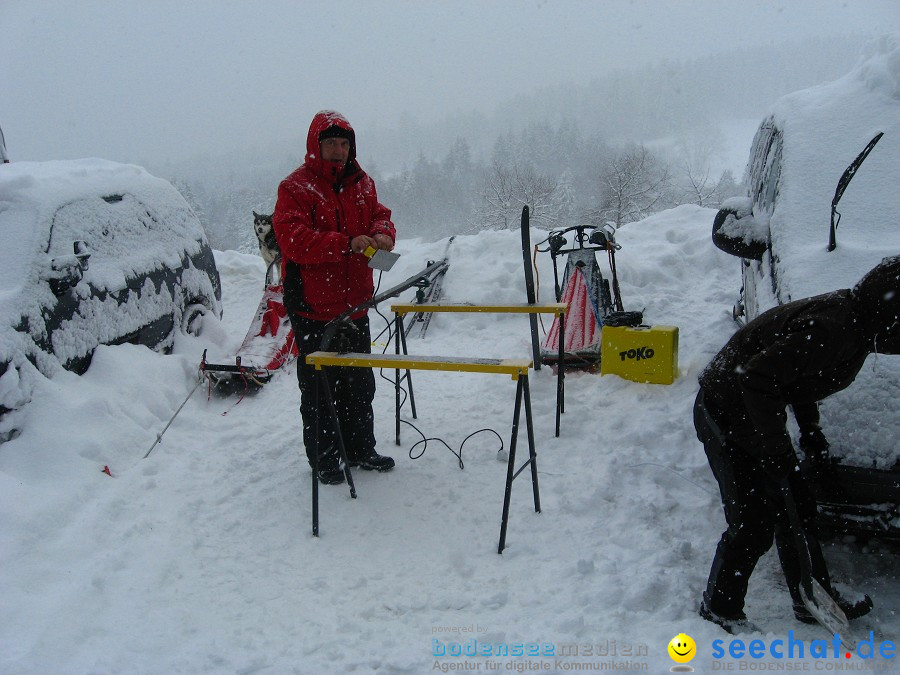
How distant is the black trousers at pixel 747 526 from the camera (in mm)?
2217

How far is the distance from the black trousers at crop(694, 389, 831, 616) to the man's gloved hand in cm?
12

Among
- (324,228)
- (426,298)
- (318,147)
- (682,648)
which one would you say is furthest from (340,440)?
(426,298)

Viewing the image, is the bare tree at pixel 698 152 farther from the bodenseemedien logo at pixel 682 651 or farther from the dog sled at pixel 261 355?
the bodenseemedien logo at pixel 682 651

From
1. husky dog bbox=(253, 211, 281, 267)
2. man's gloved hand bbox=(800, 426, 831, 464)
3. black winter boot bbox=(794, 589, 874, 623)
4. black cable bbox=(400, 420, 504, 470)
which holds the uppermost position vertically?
husky dog bbox=(253, 211, 281, 267)

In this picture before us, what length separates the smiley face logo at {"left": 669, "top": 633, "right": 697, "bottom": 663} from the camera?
210cm

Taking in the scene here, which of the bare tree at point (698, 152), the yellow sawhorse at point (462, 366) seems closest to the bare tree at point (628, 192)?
the bare tree at point (698, 152)

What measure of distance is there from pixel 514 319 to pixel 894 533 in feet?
16.9

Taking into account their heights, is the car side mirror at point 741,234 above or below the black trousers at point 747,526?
above

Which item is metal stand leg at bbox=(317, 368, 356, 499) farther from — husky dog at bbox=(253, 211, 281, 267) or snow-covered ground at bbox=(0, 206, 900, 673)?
husky dog at bbox=(253, 211, 281, 267)

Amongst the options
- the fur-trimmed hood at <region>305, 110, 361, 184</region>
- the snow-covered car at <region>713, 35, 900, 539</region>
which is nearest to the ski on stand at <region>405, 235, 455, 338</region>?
the fur-trimmed hood at <region>305, 110, 361, 184</region>

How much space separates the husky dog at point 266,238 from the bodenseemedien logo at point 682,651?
5.86 metres

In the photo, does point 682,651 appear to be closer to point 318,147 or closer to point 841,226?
point 841,226

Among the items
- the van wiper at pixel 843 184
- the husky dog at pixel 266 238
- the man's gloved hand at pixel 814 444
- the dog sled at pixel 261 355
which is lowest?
the dog sled at pixel 261 355

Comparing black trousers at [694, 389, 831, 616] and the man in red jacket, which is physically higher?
the man in red jacket
